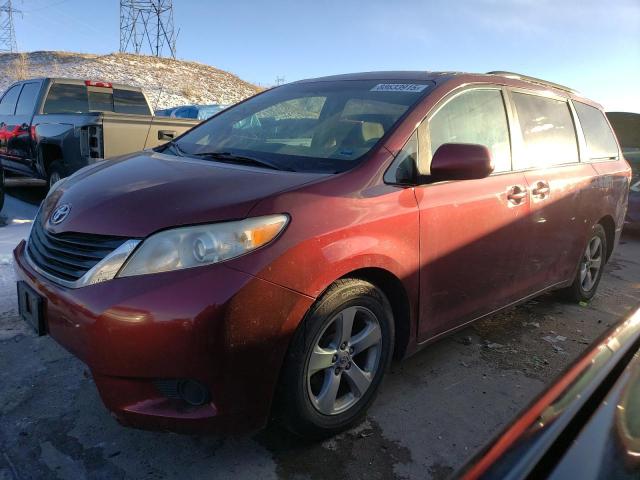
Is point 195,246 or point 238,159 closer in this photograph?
point 195,246

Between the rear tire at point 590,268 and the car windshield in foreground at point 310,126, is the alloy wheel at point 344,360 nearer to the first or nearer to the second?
the car windshield in foreground at point 310,126

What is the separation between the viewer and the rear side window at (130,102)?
8547 mm

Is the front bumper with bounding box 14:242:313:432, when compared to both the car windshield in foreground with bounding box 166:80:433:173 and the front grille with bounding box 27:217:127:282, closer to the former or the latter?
the front grille with bounding box 27:217:127:282

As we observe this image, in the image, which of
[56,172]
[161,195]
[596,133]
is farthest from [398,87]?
[56,172]

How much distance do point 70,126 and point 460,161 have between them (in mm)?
5119

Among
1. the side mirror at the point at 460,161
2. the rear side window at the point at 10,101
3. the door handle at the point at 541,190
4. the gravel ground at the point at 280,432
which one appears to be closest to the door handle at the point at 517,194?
the door handle at the point at 541,190

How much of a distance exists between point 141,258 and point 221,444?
997mm

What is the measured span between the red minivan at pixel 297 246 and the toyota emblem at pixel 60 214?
3 centimetres

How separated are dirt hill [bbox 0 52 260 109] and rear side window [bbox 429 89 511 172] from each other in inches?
884

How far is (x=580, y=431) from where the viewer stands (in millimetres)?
1070

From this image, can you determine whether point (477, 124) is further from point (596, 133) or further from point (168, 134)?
point (168, 134)

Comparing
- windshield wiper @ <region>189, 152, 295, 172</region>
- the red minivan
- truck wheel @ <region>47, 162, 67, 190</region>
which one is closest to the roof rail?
the red minivan

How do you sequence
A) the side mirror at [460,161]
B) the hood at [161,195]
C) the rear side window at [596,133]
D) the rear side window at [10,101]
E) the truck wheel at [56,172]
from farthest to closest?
the rear side window at [10,101], the truck wheel at [56,172], the rear side window at [596,133], the side mirror at [460,161], the hood at [161,195]

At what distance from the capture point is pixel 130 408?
1.97 m
